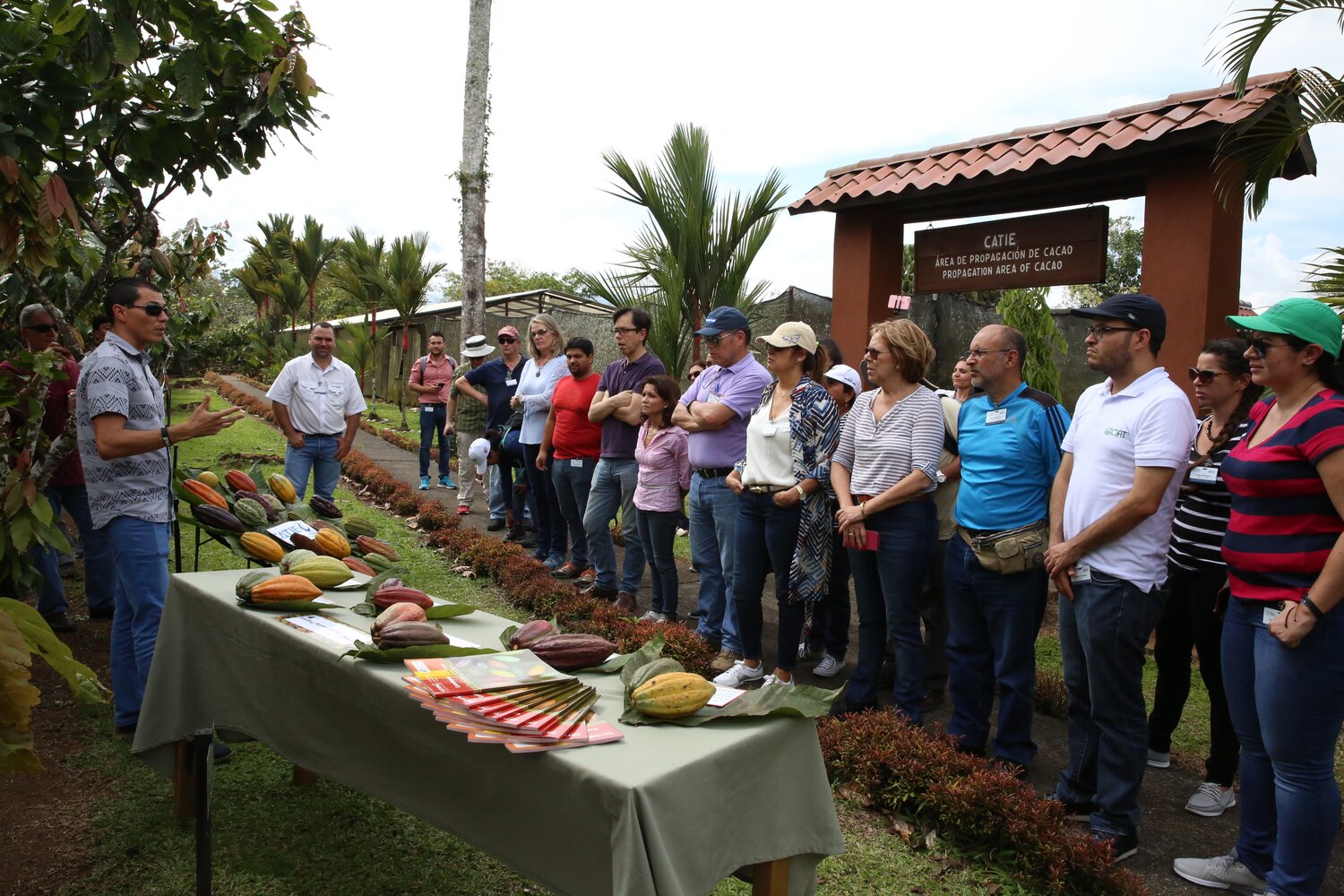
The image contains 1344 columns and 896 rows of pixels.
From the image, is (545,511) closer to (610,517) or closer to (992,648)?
(610,517)

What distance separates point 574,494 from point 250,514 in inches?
119

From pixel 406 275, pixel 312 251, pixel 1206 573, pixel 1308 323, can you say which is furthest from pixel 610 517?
pixel 312 251

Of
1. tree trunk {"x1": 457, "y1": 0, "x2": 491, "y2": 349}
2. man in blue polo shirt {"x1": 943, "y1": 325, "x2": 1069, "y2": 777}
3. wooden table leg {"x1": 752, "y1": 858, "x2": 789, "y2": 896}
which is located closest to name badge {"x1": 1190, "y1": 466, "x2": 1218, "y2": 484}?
man in blue polo shirt {"x1": 943, "y1": 325, "x2": 1069, "y2": 777}

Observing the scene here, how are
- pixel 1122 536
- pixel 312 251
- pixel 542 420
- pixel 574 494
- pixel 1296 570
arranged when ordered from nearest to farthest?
pixel 1296 570
pixel 1122 536
pixel 574 494
pixel 542 420
pixel 312 251

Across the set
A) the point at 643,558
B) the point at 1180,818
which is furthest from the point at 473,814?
the point at 643,558

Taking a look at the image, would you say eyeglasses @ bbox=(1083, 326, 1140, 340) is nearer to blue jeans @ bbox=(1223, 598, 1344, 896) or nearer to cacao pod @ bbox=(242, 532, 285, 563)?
blue jeans @ bbox=(1223, 598, 1344, 896)

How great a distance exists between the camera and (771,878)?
2467mm

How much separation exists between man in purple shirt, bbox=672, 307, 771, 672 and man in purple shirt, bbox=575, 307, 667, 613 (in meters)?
0.91

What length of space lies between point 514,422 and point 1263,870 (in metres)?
6.68

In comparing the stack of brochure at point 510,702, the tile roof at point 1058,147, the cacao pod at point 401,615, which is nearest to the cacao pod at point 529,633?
the stack of brochure at point 510,702

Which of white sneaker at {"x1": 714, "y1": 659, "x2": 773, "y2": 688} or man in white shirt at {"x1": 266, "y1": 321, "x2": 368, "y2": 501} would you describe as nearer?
white sneaker at {"x1": 714, "y1": 659, "x2": 773, "y2": 688}

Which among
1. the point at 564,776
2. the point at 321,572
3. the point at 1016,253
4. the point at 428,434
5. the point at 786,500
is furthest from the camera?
the point at 428,434

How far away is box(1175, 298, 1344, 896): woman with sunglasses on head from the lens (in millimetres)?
2947

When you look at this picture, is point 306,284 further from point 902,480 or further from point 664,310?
point 902,480
